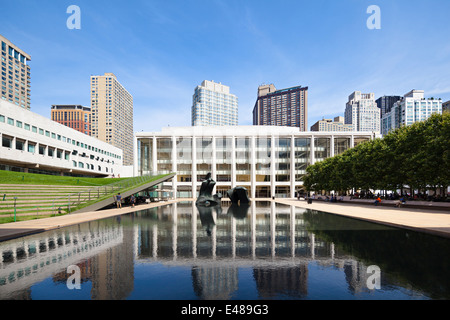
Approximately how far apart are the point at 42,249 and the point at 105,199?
703 inches

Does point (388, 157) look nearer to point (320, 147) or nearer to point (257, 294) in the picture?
point (257, 294)

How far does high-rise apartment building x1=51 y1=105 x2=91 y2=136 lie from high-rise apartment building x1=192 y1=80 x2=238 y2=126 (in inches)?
3283

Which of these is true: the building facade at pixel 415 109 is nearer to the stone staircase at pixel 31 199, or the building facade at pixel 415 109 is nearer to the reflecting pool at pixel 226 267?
the reflecting pool at pixel 226 267

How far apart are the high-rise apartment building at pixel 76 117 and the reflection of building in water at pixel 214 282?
205 meters

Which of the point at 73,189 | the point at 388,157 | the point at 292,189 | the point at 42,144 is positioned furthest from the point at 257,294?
the point at 292,189

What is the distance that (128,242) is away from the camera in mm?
10812

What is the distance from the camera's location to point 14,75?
128 m

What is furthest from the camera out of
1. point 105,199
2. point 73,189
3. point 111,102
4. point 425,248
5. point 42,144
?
point 111,102

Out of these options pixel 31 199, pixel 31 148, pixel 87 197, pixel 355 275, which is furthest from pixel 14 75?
pixel 355 275

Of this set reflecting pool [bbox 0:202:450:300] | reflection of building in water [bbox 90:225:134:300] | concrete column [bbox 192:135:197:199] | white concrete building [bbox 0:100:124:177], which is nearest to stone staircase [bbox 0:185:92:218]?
reflecting pool [bbox 0:202:450:300]

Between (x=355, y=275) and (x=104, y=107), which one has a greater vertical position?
(x=104, y=107)

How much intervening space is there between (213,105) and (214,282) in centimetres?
17841

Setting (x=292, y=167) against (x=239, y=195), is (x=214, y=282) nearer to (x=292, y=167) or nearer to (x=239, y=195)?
(x=239, y=195)

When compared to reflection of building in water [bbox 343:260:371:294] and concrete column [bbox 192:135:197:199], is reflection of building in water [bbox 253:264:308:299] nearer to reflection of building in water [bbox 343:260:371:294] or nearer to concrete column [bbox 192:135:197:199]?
reflection of building in water [bbox 343:260:371:294]
